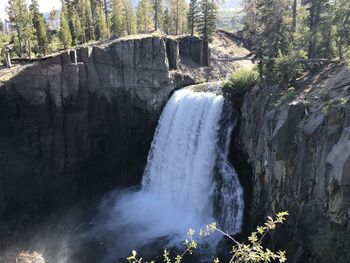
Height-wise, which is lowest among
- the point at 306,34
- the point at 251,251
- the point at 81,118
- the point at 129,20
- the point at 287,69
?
the point at 81,118

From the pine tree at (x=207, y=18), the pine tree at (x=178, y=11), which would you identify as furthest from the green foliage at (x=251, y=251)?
the pine tree at (x=178, y=11)

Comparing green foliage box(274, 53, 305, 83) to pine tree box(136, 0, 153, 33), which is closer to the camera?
green foliage box(274, 53, 305, 83)

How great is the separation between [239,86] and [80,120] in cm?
1745

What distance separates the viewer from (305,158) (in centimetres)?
2091

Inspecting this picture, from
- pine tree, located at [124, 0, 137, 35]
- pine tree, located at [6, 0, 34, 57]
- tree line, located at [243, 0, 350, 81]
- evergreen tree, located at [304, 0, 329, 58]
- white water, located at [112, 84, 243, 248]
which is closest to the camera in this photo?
tree line, located at [243, 0, 350, 81]

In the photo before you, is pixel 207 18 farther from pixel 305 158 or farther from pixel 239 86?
pixel 305 158

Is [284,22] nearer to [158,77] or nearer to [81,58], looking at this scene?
[158,77]

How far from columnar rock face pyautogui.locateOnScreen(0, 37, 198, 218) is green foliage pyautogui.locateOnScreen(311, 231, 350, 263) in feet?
86.7

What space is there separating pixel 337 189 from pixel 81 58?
2928 cm

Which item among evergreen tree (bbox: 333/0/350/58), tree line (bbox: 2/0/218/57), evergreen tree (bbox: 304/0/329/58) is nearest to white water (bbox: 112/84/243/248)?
evergreen tree (bbox: 304/0/329/58)

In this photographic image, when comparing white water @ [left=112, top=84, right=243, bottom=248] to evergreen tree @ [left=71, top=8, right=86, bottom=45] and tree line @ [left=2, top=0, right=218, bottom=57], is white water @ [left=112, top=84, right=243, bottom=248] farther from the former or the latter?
evergreen tree @ [left=71, top=8, right=86, bottom=45]

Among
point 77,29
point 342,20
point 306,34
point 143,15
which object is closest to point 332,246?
point 342,20

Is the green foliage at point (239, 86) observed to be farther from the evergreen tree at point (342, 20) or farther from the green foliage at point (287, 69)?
the evergreen tree at point (342, 20)

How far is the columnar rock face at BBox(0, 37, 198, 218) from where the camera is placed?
3578 cm
